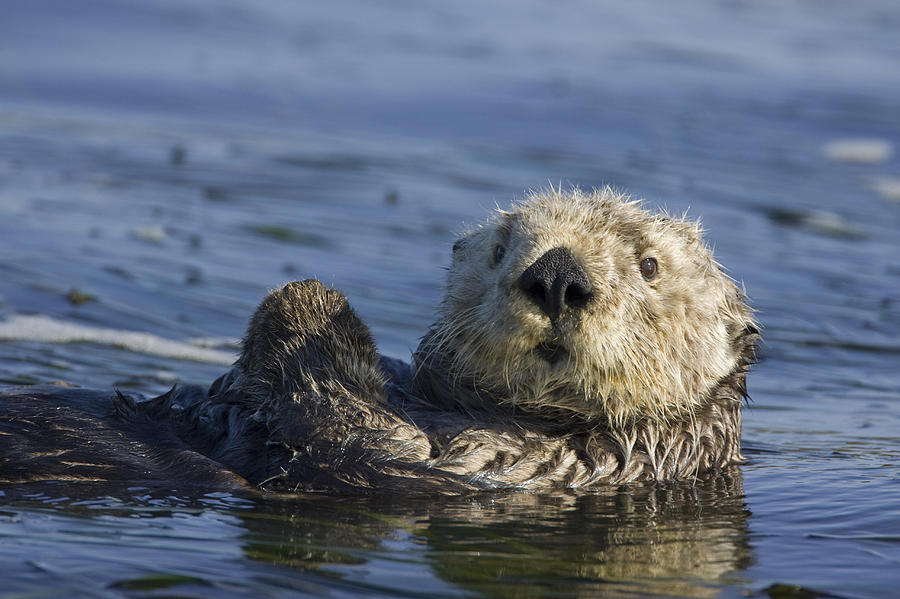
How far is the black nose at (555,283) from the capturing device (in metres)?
4.03

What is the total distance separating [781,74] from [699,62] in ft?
4.55

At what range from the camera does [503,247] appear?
462cm

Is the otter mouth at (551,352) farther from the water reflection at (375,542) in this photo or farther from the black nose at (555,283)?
the water reflection at (375,542)

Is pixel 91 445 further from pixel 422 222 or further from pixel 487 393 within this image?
pixel 422 222

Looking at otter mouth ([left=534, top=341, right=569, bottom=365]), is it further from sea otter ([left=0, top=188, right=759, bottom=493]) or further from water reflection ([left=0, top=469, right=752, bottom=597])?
water reflection ([left=0, top=469, right=752, bottom=597])

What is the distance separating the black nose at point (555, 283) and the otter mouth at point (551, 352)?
5.7 inches

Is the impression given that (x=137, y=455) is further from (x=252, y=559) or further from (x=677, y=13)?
(x=677, y=13)

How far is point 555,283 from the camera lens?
4.02 metres

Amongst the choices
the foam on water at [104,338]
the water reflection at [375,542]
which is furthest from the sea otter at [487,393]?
the foam on water at [104,338]

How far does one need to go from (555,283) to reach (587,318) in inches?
7.8

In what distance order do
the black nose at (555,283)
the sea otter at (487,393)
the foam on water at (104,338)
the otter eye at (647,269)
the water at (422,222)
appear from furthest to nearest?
the foam on water at (104,338), the otter eye at (647,269), the sea otter at (487,393), the black nose at (555,283), the water at (422,222)

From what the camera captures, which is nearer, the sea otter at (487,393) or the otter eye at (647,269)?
the sea otter at (487,393)

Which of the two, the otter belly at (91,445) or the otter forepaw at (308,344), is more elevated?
the otter forepaw at (308,344)

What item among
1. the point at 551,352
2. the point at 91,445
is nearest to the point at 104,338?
the point at 91,445
